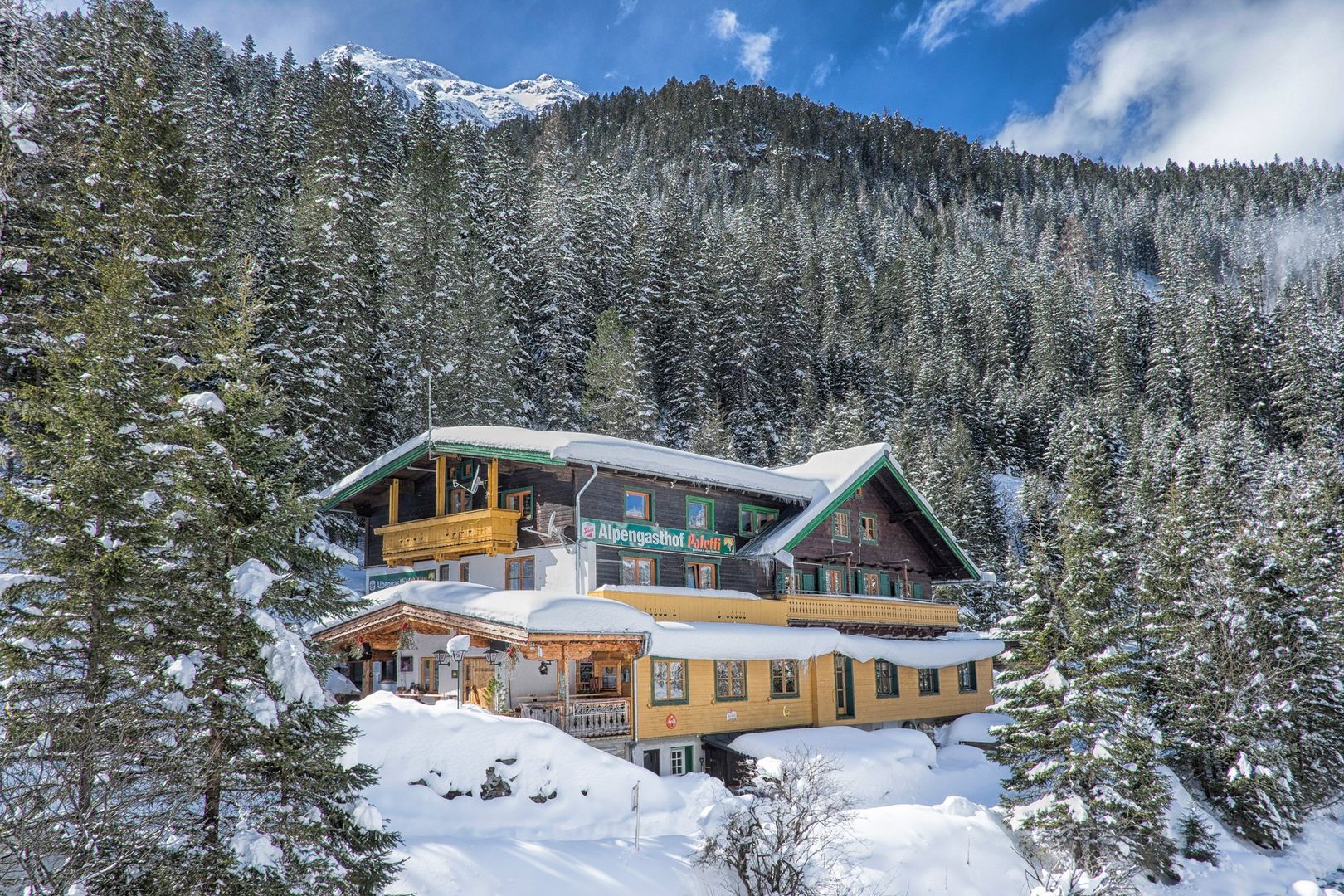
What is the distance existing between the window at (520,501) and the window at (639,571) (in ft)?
11.4

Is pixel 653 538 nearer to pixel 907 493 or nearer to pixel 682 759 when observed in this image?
pixel 682 759

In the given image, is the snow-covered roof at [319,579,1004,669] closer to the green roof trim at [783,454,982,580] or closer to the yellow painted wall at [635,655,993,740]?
the yellow painted wall at [635,655,993,740]

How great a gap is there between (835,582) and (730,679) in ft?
32.3

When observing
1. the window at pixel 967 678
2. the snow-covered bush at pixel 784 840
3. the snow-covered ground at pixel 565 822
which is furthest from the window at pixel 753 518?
the snow-covered bush at pixel 784 840

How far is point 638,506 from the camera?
90.2 feet

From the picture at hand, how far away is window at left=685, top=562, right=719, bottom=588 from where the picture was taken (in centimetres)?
2896

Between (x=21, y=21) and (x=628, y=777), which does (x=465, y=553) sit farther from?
(x=21, y=21)

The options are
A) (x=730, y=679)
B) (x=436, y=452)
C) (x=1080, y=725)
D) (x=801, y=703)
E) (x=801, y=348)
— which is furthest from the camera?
(x=801, y=348)

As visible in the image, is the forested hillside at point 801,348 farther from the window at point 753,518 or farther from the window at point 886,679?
the window at point 753,518

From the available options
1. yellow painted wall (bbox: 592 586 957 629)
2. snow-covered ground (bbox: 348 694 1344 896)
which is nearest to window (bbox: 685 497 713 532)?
yellow painted wall (bbox: 592 586 957 629)

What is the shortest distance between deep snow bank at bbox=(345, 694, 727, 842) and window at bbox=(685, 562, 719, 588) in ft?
34.6

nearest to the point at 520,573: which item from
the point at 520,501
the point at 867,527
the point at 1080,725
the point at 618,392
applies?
the point at 520,501

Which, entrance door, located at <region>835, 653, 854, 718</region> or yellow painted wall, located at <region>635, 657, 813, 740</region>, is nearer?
yellow painted wall, located at <region>635, 657, 813, 740</region>

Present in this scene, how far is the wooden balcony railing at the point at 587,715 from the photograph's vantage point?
20.8 metres
